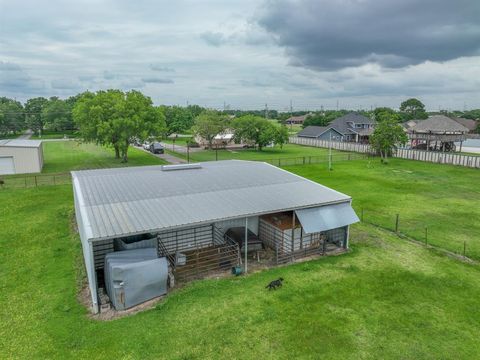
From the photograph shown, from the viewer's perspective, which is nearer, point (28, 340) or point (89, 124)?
point (28, 340)

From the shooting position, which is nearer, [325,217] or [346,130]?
[325,217]

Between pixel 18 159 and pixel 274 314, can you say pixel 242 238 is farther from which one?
pixel 18 159

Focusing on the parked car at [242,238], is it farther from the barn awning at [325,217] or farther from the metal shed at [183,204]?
the barn awning at [325,217]

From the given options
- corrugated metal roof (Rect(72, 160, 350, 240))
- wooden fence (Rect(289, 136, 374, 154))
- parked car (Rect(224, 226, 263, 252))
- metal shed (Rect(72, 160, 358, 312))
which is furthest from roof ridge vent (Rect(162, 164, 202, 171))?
wooden fence (Rect(289, 136, 374, 154))

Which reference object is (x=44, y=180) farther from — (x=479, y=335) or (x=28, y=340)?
(x=479, y=335)

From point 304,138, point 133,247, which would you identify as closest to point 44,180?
point 133,247

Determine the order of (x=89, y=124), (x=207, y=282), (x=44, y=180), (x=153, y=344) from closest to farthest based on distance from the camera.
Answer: (x=153, y=344) < (x=207, y=282) < (x=44, y=180) < (x=89, y=124)

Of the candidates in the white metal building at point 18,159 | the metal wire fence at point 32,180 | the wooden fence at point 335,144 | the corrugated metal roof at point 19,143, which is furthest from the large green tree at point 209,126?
the metal wire fence at point 32,180

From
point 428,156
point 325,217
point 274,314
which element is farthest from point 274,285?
point 428,156
